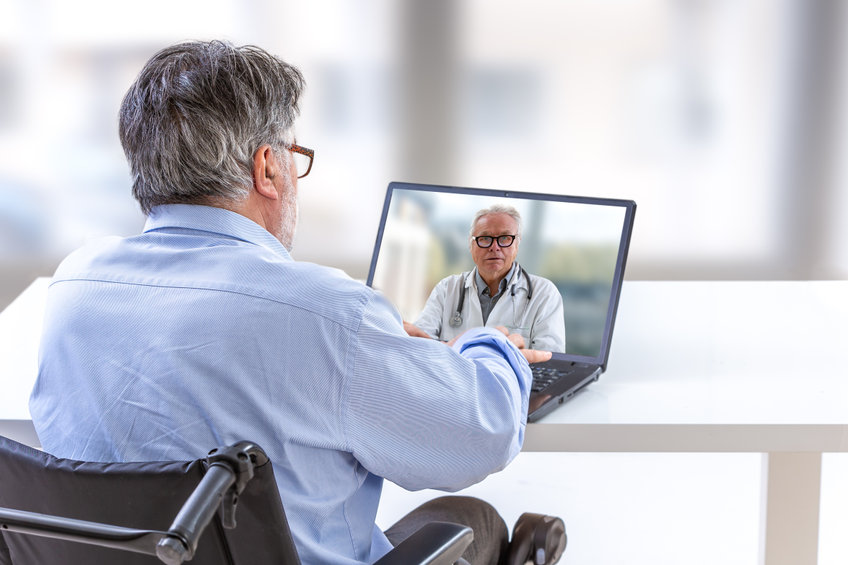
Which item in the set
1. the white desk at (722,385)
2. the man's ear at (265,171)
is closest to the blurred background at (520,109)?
the white desk at (722,385)

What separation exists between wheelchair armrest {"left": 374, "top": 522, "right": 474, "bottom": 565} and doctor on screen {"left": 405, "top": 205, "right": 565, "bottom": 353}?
506 mm

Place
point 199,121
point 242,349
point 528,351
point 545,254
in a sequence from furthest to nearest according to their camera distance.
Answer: point 545,254, point 528,351, point 199,121, point 242,349

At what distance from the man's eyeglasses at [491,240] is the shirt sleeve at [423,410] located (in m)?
0.50

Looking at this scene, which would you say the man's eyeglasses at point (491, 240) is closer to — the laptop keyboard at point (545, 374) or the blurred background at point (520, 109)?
the laptop keyboard at point (545, 374)

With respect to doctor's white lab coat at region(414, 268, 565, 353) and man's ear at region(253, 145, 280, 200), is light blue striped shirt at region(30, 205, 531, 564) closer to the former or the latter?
man's ear at region(253, 145, 280, 200)

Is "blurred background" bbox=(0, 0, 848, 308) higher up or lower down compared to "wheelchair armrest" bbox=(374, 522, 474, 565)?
higher up

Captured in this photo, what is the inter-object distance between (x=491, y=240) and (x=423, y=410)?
25.8 inches

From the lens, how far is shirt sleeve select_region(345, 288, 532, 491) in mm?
934

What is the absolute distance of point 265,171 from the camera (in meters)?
1.09

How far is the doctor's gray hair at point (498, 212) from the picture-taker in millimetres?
1566

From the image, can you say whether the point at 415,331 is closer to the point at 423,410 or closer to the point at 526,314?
the point at 526,314

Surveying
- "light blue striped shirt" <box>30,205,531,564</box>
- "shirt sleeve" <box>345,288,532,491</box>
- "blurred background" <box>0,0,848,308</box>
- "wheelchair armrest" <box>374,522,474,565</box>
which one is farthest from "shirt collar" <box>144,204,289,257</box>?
"blurred background" <box>0,0,848,308</box>

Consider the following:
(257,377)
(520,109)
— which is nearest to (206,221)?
(257,377)

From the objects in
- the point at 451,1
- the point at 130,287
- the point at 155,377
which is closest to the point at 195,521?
the point at 155,377
